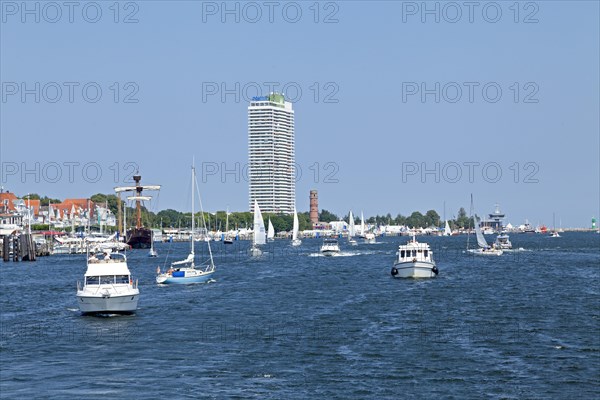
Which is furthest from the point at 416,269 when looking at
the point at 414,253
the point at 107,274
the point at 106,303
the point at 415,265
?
the point at 106,303

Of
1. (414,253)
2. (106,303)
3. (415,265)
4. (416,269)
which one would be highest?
(414,253)

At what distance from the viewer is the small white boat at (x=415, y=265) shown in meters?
106

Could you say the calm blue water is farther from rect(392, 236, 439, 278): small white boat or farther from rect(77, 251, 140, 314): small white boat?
rect(392, 236, 439, 278): small white boat

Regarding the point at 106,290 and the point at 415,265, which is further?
the point at 415,265

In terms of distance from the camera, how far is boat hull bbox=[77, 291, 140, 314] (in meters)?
65.8

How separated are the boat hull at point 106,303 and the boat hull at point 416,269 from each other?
45964 mm

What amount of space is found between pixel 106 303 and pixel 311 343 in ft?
63.5

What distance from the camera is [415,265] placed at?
10544 centimetres

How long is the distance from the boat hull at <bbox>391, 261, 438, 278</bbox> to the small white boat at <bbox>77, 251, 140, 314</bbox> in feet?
152

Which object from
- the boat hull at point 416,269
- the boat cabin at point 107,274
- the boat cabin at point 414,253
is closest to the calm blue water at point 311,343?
the boat cabin at point 107,274

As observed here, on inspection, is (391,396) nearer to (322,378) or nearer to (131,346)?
(322,378)

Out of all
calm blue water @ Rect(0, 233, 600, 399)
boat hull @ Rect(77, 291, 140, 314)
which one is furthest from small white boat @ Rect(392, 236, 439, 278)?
boat hull @ Rect(77, 291, 140, 314)

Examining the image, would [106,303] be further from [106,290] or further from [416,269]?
[416,269]

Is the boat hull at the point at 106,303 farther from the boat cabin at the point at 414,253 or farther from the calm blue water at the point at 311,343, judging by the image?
the boat cabin at the point at 414,253
